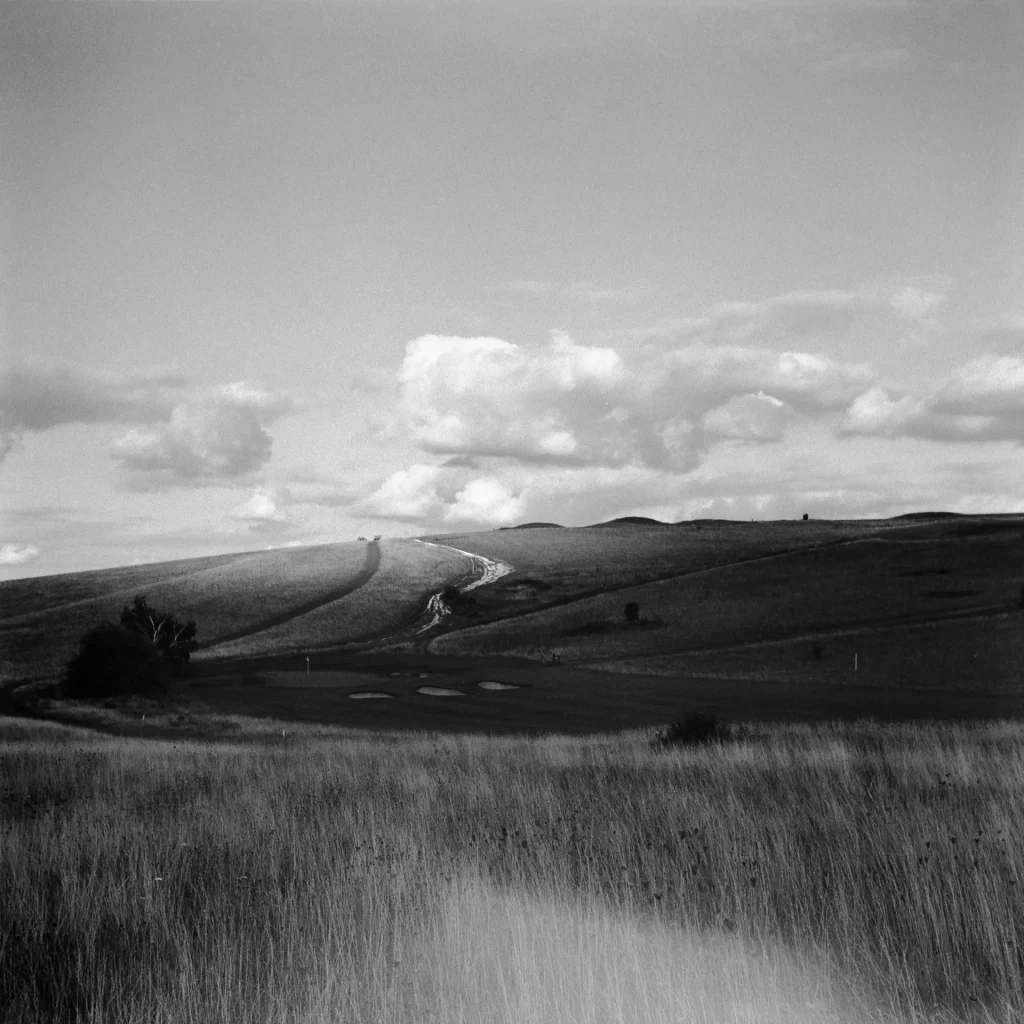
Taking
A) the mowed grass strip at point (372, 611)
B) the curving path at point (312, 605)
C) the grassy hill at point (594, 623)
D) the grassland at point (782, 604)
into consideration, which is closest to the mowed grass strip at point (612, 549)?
the grassy hill at point (594, 623)

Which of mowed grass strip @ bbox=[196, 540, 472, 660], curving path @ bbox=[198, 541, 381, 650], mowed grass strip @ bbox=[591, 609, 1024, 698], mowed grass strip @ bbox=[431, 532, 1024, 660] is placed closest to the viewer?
mowed grass strip @ bbox=[591, 609, 1024, 698]

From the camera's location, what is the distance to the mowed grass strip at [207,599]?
73.4 metres

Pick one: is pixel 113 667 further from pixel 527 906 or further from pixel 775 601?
pixel 775 601

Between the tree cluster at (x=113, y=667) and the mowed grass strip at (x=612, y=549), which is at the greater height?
the mowed grass strip at (x=612, y=549)

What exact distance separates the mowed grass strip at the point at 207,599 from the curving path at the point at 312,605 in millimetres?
574

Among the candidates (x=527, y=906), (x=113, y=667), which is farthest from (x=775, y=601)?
(x=527, y=906)

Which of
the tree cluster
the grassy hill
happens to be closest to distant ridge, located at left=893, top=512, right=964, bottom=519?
the grassy hill

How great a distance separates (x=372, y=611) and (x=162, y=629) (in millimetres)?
17206

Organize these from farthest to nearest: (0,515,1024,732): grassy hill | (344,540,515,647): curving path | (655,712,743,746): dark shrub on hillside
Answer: (344,540,515,647): curving path → (0,515,1024,732): grassy hill → (655,712,743,746): dark shrub on hillside

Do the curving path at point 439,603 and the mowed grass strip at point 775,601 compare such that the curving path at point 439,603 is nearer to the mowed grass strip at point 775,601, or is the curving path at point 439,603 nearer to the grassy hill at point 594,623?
the grassy hill at point 594,623

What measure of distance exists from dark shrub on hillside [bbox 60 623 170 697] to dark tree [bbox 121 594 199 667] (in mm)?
15068

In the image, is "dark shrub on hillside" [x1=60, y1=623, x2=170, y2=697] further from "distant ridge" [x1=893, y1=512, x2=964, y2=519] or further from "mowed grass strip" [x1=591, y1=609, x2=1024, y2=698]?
"distant ridge" [x1=893, y1=512, x2=964, y2=519]

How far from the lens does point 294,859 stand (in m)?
7.15

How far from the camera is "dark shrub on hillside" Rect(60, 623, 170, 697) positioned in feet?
143
